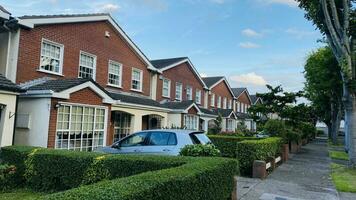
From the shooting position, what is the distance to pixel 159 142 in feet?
37.5

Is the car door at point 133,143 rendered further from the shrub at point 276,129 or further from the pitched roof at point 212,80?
Result: the pitched roof at point 212,80

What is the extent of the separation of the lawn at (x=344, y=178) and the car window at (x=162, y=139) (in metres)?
6.00

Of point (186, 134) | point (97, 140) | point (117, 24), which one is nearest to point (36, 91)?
point (97, 140)

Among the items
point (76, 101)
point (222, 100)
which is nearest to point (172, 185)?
point (76, 101)

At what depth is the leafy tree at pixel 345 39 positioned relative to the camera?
16.3m

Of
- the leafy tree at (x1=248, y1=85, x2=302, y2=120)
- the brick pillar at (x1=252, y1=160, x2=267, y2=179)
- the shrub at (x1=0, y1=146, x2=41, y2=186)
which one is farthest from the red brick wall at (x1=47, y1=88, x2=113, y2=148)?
the leafy tree at (x1=248, y1=85, x2=302, y2=120)

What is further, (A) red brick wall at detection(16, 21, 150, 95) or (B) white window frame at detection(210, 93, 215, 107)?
(B) white window frame at detection(210, 93, 215, 107)

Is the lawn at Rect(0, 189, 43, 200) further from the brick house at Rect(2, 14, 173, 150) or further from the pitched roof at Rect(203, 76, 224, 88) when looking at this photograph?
the pitched roof at Rect(203, 76, 224, 88)

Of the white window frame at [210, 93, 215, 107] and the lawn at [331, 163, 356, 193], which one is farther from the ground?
the white window frame at [210, 93, 215, 107]

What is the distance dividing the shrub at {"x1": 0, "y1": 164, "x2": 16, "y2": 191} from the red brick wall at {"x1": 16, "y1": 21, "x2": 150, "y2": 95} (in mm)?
5703

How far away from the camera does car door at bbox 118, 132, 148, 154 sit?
38.3 feet

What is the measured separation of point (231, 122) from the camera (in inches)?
1547

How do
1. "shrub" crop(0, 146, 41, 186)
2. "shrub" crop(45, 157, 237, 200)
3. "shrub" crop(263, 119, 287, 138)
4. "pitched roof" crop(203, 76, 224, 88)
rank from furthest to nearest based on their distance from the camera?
"pitched roof" crop(203, 76, 224, 88), "shrub" crop(263, 119, 287, 138), "shrub" crop(0, 146, 41, 186), "shrub" crop(45, 157, 237, 200)

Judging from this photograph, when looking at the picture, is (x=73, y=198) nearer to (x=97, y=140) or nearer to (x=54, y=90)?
(x=54, y=90)
